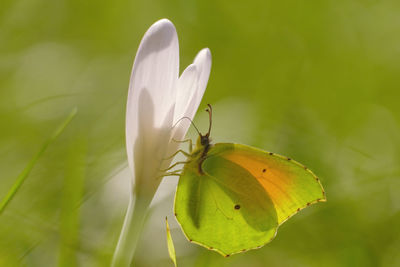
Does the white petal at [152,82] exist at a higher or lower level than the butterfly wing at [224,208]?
higher

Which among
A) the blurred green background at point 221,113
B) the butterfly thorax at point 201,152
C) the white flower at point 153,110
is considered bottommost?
the blurred green background at point 221,113

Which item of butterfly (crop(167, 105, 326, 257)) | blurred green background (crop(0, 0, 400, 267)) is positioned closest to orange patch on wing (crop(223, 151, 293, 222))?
butterfly (crop(167, 105, 326, 257))

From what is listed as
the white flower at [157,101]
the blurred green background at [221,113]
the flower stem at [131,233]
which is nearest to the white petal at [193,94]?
the white flower at [157,101]

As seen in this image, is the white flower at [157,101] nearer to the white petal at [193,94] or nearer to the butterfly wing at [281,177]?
the white petal at [193,94]

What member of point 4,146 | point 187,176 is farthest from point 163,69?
point 4,146

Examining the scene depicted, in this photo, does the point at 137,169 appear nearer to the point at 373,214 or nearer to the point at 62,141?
the point at 62,141
